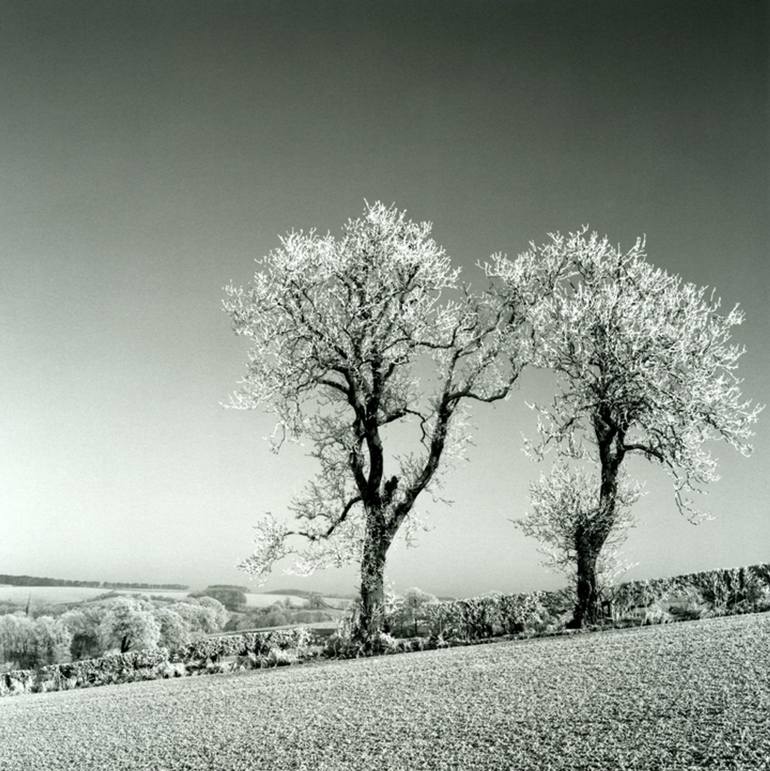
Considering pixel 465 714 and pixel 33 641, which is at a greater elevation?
pixel 465 714

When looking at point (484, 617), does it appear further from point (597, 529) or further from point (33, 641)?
point (33, 641)

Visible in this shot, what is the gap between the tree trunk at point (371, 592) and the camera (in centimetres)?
1579

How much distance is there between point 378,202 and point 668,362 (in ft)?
27.2

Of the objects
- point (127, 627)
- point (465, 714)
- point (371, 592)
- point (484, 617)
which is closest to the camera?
point (465, 714)

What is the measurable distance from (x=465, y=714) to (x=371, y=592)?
9.38 meters

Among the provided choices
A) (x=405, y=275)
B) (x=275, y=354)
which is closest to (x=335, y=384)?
(x=275, y=354)

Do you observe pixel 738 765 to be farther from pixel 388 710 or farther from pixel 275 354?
pixel 275 354

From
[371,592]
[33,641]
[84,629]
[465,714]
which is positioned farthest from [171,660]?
[33,641]

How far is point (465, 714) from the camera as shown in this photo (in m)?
7.15

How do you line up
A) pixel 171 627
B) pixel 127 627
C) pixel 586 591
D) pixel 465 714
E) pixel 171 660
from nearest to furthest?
pixel 465 714 < pixel 171 660 < pixel 586 591 < pixel 127 627 < pixel 171 627

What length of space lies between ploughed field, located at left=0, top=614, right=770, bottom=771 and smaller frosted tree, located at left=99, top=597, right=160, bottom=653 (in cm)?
1492

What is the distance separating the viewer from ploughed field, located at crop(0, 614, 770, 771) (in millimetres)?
5677

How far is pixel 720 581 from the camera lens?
15.0 meters

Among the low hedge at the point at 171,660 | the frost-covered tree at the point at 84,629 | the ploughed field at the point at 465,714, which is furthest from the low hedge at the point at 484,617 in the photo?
the frost-covered tree at the point at 84,629
